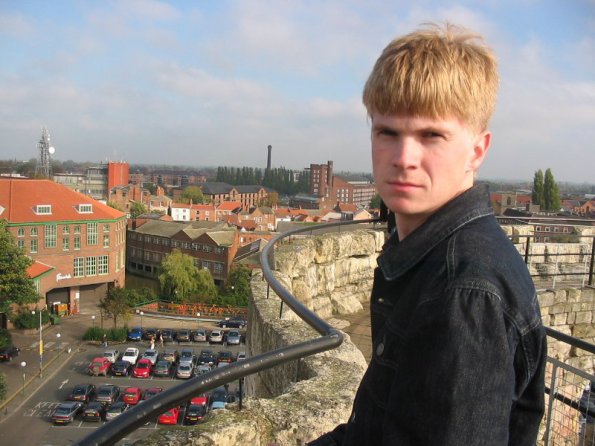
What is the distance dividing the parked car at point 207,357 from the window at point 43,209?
18.1m

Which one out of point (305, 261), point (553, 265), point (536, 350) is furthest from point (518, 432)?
point (553, 265)

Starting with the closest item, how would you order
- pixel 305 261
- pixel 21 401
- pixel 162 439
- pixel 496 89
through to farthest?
pixel 496 89, pixel 162 439, pixel 305 261, pixel 21 401

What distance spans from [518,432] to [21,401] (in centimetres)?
3099

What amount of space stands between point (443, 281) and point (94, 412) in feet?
84.5

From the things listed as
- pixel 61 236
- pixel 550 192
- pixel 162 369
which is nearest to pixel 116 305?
pixel 61 236

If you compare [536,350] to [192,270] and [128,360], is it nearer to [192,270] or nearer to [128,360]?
[128,360]

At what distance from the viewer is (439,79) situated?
1.37 m

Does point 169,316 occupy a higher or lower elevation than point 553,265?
lower

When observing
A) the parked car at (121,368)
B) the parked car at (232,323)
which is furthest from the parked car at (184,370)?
the parked car at (232,323)

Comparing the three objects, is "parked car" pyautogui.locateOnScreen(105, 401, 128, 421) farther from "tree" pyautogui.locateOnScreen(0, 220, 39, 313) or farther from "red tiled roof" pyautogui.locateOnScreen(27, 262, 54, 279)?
"red tiled roof" pyautogui.locateOnScreen(27, 262, 54, 279)

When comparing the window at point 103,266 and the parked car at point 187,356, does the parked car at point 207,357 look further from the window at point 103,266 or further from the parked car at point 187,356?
the window at point 103,266

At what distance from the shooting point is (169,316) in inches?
1668

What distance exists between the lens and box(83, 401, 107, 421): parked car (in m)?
23.7

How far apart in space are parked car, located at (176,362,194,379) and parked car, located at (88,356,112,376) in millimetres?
4419
